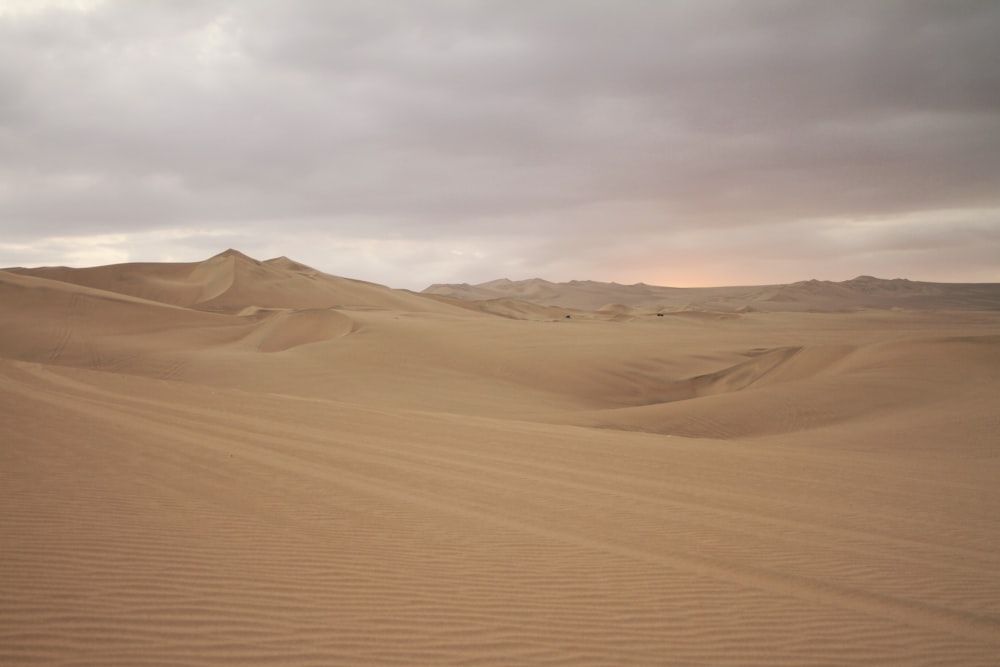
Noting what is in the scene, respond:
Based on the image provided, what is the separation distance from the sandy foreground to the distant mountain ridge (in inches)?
3235

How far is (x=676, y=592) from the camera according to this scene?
5418 millimetres

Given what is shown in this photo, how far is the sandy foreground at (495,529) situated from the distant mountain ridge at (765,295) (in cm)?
8216

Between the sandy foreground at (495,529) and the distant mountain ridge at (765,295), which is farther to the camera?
the distant mountain ridge at (765,295)

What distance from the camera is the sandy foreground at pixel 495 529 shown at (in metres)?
4.43

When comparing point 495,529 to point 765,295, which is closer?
point 495,529

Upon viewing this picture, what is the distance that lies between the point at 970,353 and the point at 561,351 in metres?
14.6

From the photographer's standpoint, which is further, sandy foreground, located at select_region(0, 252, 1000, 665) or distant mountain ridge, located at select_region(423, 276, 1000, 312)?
distant mountain ridge, located at select_region(423, 276, 1000, 312)

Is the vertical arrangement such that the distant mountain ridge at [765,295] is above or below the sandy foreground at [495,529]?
above

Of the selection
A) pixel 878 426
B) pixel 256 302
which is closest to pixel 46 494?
pixel 878 426

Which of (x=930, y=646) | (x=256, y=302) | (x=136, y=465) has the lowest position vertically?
(x=930, y=646)

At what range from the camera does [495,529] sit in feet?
22.6

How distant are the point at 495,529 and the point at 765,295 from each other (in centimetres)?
13255

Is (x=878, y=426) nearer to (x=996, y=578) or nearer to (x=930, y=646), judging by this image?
(x=996, y=578)

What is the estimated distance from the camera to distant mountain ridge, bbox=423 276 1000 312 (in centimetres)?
11500
